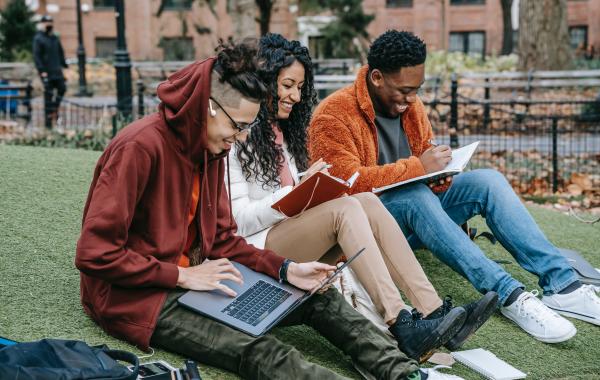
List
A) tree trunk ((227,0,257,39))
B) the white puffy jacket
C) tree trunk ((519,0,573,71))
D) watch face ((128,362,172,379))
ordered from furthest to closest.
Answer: tree trunk ((519,0,573,71))
tree trunk ((227,0,257,39))
the white puffy jacket
watch face ((128,362,172,379))

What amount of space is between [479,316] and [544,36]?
15.8m

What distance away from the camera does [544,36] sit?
18484mm

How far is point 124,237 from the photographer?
10.8ft

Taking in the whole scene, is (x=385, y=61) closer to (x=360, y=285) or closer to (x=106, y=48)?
(x=360, y=285)

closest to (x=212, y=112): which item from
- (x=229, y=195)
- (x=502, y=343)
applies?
(x=229, y=195)

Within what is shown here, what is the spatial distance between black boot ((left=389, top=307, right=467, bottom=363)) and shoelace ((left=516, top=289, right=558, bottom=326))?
2.51ft

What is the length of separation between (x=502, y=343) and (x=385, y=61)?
1.68 metres

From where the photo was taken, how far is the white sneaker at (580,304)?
A: 4652 mm

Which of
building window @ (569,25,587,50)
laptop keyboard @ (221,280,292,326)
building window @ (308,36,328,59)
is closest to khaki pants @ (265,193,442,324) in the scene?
laptop keyboard @ (221,280,292,326)

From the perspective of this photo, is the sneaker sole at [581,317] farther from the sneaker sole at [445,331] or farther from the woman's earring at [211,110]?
the woman's earring at [211,110]

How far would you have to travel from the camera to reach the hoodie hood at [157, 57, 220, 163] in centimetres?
→ 332

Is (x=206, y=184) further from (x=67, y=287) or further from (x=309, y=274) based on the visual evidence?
(x=67, y=287)

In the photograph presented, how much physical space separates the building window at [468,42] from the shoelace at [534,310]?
29216mm

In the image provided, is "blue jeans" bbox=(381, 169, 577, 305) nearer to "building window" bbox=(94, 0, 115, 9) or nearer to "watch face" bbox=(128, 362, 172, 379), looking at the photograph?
"watch face" bbox=(128, 362, 172, 379)
